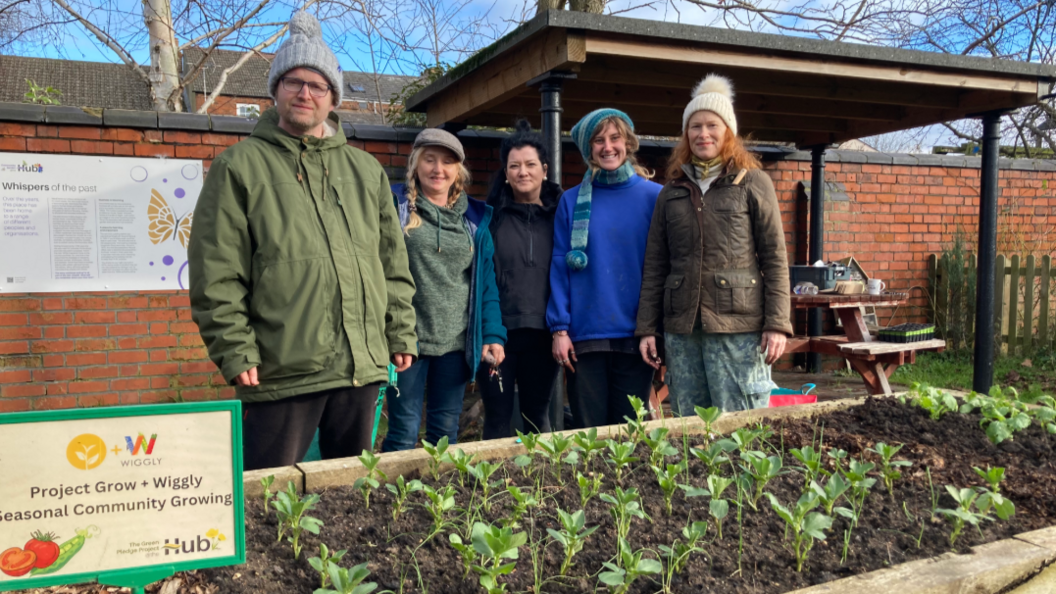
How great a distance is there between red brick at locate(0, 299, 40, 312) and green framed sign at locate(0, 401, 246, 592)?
A: 401 centimetres

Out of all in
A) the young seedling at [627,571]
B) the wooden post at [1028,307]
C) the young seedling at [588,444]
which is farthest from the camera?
the wooden post at [1028,307]

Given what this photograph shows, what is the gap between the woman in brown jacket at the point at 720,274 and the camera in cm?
267

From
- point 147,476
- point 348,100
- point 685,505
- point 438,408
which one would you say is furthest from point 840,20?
point 348,100

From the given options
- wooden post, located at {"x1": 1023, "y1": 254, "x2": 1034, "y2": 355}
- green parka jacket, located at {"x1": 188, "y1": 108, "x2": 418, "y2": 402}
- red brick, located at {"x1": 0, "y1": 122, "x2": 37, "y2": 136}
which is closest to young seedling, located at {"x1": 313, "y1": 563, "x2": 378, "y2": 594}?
green parka jacket, located at {"x1": 188, "y1": 108, "x2": 418, "y2": 402}

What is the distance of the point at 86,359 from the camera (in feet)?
15.2

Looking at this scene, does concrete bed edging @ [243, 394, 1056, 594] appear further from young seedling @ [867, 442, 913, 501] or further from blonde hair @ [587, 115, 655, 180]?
blonde hair @ [587, 115, 655, 180]

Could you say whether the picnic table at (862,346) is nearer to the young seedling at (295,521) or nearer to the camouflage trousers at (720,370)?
the camouflage trousers at (720,370)

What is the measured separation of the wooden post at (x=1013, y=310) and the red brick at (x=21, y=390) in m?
8.50

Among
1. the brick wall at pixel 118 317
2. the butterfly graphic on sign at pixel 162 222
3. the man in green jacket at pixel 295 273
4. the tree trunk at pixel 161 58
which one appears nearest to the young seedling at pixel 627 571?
the man in green jacket at pixel 295 273

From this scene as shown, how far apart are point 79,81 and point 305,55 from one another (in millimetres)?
30024

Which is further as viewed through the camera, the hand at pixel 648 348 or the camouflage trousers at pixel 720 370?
the hand at pixel 648 348

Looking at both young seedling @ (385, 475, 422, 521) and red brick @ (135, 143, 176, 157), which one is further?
red brick @ (135, 143, 176, 157)

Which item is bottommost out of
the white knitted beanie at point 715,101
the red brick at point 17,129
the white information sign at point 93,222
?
the white information sign at point 93,222

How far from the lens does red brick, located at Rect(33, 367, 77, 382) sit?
15.0 ft
